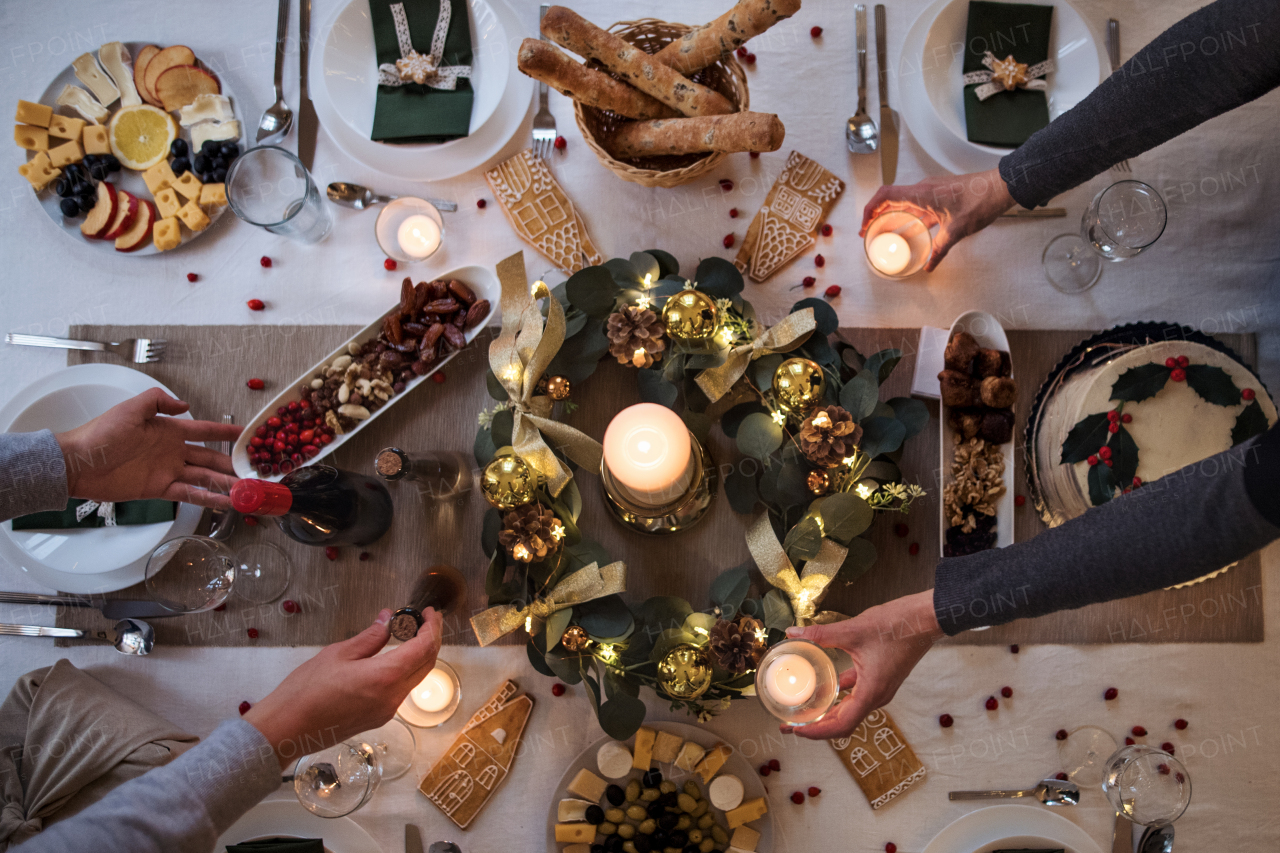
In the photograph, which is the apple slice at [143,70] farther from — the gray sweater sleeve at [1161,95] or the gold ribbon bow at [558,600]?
the gray sweater sleeve at [1161,95]

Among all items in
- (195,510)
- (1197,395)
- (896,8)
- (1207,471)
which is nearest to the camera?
(1207,471)

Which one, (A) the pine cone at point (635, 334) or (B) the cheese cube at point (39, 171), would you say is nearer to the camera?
(A) the pine cone at point (635, 334)

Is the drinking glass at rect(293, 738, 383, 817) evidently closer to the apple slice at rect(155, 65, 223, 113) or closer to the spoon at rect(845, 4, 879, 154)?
the apple slice at rect(155, 65, 223, 113)

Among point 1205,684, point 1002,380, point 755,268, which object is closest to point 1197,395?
point 1002,380

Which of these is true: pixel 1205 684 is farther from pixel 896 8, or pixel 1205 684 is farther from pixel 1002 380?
pixel 896 8

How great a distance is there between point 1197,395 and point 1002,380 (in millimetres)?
276

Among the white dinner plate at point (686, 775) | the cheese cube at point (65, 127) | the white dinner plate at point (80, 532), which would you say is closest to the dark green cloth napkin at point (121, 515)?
the white dinner plate at point (80, 532)

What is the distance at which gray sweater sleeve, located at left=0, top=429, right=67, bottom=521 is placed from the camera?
1020mm

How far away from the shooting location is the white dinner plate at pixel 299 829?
1123mm

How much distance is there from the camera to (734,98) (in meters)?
1.16

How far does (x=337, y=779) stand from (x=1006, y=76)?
58.0 inches

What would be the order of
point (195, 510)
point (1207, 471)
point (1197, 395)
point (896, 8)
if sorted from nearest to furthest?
point (1207, 471), point (1197, 395), point (195, 510), point (896, 8)

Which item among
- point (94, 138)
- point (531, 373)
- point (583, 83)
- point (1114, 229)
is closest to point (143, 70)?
point (94, 138)

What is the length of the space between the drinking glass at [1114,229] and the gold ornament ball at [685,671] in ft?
2.79
